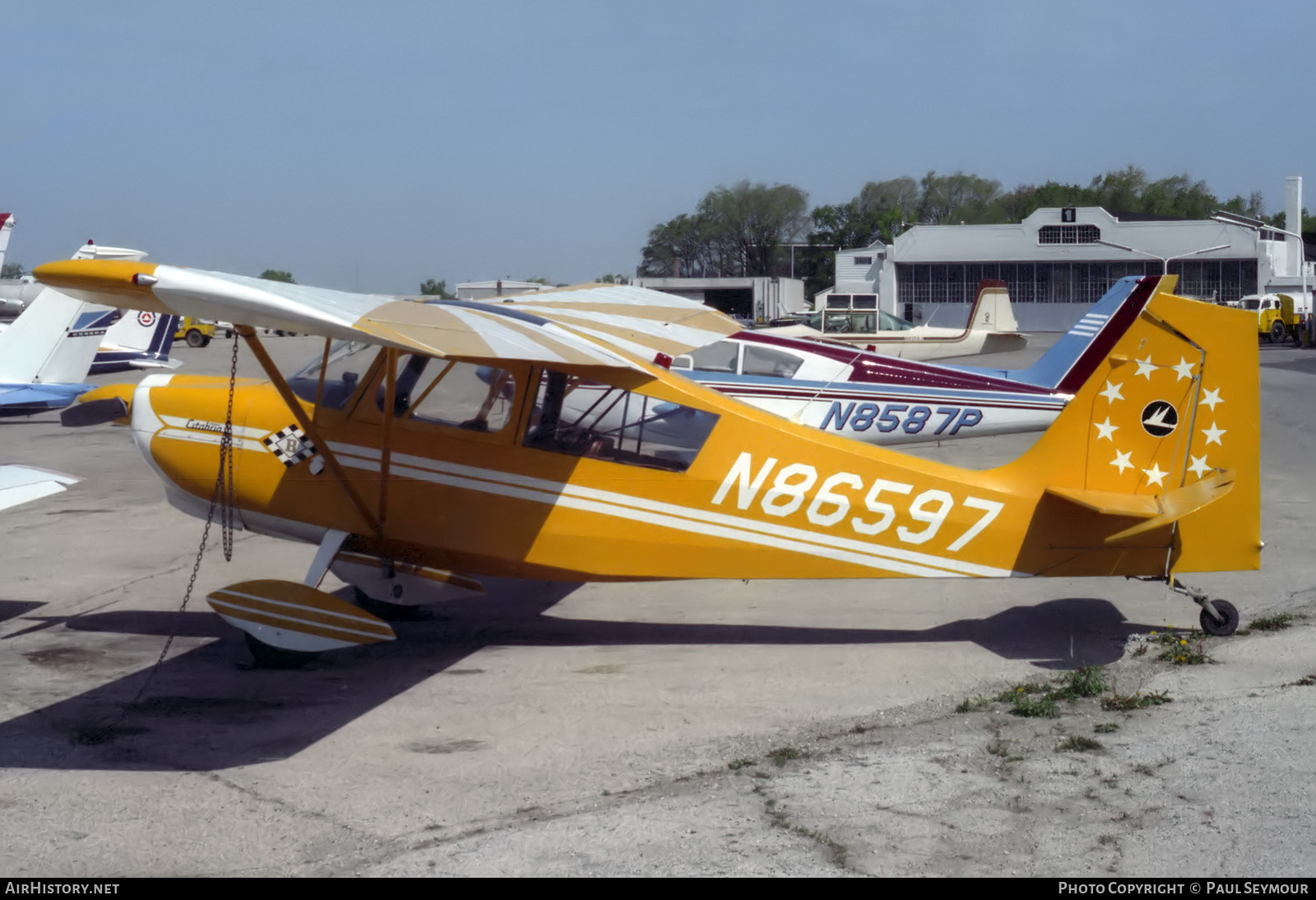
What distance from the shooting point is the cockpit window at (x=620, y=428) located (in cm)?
716

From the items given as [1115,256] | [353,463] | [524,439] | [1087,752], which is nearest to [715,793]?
[1087,752]

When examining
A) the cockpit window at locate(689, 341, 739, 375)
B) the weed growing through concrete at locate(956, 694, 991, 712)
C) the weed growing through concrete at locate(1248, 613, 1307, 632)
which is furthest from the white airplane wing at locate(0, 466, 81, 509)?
the weed growing through concrete at locate(1248, 613, 1307, 632)

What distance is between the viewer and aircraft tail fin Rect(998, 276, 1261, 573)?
6.85 meters

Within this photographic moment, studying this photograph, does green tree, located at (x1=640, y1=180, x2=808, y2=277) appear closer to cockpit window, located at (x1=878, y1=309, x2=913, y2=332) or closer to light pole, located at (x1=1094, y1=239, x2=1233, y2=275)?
light pole, located at (x1=1094, y1=239, x2=1233, y2=275)

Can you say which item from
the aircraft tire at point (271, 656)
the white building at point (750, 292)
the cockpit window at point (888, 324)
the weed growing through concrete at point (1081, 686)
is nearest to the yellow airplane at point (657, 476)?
the aircraft tire at point (271, 656)

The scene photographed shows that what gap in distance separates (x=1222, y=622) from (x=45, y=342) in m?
15.2

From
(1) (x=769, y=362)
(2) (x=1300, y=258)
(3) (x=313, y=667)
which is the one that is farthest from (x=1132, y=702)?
(2) (x=1300, y=258)

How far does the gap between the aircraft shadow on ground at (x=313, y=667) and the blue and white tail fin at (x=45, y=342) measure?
8.99 m

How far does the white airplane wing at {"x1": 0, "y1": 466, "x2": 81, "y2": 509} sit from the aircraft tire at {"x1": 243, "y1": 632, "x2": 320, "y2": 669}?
72.3 inches

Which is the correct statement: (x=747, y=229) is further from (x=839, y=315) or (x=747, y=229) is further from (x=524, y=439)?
(x=524, y=439)

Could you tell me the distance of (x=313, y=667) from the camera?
7156 millimetres

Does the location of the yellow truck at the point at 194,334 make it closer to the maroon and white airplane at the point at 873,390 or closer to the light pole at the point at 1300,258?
the maroon and white airplane at the point at 873,390

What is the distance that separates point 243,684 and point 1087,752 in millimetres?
4648

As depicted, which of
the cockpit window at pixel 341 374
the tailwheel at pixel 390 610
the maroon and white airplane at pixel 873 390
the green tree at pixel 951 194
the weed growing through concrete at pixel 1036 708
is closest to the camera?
the weed growing through concrete at pixel 1036 708
